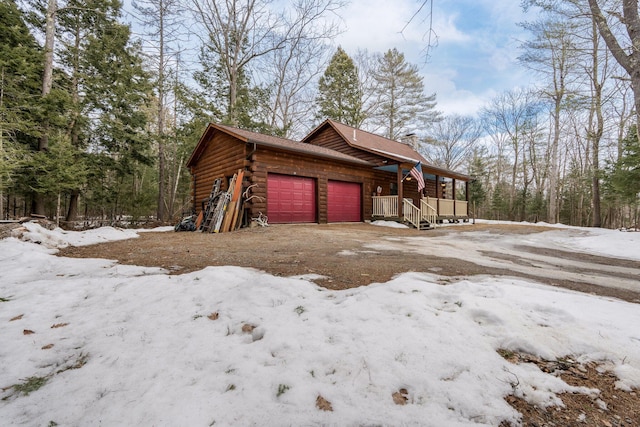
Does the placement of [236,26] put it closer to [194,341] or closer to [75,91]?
[75,91]

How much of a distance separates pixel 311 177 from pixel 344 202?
2.16 m

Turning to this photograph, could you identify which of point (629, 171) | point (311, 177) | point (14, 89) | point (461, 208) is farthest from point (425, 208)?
point (14, 89)

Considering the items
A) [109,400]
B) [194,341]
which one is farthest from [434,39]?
[109,400]

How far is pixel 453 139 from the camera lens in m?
24.9

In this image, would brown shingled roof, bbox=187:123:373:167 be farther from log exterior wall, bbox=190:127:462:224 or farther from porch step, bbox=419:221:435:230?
porch step, bbox=419:221:435:230

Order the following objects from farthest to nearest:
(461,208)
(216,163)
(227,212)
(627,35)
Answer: (461,208)
(216,163)
(227,212)
(627,35)

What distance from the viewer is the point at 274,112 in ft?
63.3

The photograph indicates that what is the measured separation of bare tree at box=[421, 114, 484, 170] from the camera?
24406mm

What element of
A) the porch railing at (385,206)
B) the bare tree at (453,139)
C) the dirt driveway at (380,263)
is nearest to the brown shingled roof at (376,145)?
the porch railing at (385,206)

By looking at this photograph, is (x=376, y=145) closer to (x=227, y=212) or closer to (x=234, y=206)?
(x=234, y=206)

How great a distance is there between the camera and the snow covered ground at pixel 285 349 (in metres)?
1.15

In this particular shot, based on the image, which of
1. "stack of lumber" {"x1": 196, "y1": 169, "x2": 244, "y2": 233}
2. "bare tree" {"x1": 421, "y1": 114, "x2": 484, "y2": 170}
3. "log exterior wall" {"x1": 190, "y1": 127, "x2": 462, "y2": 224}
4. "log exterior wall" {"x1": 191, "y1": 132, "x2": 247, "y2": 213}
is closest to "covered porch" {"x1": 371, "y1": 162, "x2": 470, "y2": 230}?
"log exterior wall" {"x1": 190, "y1": 127, "x2": 462, "y2": 224}

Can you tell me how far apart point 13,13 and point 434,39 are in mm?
14969

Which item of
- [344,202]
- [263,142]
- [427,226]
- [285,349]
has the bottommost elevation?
[285,349]
